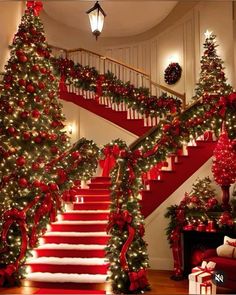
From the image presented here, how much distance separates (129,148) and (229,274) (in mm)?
2490

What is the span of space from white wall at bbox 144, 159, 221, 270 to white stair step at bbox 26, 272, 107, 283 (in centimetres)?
161

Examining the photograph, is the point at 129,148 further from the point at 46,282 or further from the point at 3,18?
the point at 3,18

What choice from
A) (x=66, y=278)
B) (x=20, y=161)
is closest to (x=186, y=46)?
(x=20, y=161)

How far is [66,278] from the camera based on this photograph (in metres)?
5.64

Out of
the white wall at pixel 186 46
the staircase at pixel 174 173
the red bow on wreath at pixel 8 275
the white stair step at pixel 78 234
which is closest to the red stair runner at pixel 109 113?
the white wall at pixel 186 46

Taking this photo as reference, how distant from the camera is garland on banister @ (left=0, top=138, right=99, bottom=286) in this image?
19.1 feet

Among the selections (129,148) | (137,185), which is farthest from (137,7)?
(137,185)

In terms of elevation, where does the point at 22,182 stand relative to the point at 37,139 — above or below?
below

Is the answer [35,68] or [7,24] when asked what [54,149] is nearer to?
[35,68]

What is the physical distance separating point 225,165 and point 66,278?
127 inches

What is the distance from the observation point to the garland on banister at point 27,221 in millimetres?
5832

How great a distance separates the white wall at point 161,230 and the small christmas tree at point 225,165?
572mm

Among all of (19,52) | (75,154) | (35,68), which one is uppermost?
(19,52)

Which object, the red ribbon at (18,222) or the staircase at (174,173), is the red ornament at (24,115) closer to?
the red ribbon at (18,222)
